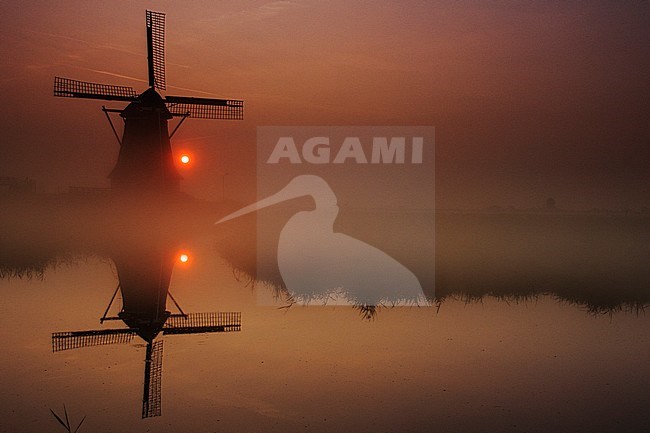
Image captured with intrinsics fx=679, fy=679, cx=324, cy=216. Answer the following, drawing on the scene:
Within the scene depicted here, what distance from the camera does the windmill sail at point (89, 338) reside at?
492 inches

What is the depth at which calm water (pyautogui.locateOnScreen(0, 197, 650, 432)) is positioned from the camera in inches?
356

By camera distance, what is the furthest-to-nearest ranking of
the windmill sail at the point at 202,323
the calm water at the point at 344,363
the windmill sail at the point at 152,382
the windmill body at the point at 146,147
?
the windmill body at the point at 146,147
the windmill sail at the point at 202,323
the windmill sail at the point at 152,382
the calm water at the point at 344,363

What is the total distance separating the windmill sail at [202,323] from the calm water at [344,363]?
0.86 ft

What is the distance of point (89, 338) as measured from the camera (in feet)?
43.1

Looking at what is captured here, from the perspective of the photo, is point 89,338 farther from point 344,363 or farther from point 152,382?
point 344,363

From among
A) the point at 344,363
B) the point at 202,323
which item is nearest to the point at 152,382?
the point at 344,363

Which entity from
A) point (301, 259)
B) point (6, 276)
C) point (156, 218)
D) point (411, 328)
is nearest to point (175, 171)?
point (156, 218)

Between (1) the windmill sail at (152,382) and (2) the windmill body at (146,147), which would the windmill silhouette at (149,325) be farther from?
(2) the windmill body at (146,147)

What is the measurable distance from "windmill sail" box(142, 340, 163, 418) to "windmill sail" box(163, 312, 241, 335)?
1179 millimetres

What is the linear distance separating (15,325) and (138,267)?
9.93 m

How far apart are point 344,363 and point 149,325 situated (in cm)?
533

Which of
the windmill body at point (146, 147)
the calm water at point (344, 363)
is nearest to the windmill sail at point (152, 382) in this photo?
the calm water at point (344, 363)

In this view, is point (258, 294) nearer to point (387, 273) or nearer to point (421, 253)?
point (387, 273)

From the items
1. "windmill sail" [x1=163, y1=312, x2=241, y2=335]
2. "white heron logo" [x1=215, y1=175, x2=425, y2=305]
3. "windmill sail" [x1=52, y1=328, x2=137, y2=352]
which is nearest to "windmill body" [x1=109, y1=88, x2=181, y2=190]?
"white heron logo" [x1=215, y1=175, x2=425, y2=305]
